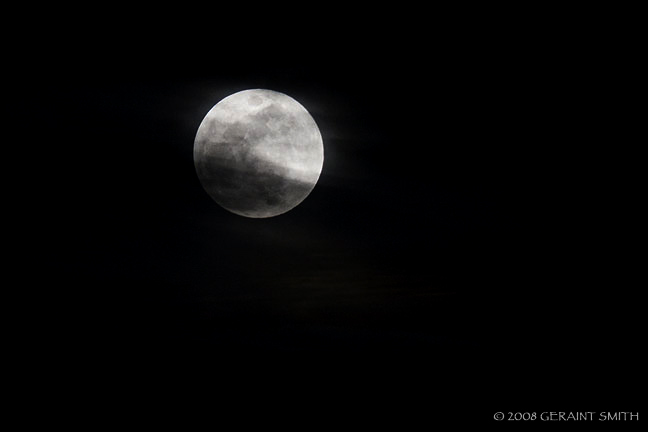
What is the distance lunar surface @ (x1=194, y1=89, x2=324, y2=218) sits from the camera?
393 centimetres

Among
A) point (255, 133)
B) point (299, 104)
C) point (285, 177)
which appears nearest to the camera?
point (255, 133)

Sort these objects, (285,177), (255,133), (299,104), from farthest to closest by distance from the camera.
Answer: (299,104) → (285,177) → (255,133)

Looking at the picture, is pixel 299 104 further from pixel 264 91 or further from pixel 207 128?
pixel 207 128

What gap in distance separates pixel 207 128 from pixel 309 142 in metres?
1.04

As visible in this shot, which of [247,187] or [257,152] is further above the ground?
[257,152]

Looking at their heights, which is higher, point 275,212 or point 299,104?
point 299,104

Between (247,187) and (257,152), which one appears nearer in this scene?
(257,152)

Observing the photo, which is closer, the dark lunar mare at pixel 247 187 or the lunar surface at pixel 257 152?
the lunar surface at pixel 257 152

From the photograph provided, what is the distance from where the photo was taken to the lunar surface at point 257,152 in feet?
12.9

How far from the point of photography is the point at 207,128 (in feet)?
13.8

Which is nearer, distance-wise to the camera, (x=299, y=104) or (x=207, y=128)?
(x=207, y=128)

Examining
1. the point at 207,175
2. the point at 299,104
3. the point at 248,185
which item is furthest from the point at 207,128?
the point at 299,104

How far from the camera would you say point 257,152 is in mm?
3914

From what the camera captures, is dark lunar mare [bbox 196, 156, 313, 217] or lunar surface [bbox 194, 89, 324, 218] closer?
lunar surface [bbox 194, 89, 324, 218]
